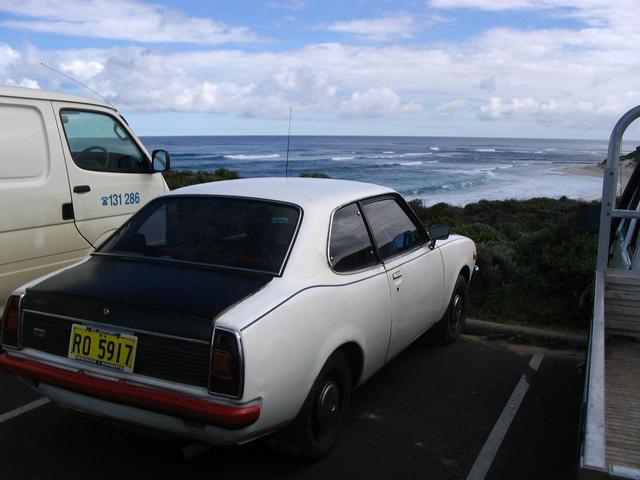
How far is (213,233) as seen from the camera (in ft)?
11.8

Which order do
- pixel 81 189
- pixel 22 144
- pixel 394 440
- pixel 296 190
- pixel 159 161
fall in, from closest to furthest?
pixel 394 440 < pixel 296 190 < pixel 22 144 < pixel 81 189 < pixel 159 161

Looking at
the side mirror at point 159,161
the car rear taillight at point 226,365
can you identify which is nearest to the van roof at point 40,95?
the side mirror at point 159,161

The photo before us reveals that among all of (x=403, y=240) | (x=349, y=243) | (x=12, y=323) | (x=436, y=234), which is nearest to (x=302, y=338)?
(x=349, y=243)

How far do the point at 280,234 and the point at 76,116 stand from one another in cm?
290

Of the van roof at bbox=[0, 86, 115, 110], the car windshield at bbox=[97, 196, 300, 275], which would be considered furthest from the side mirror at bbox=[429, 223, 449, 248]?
the van roof at bbox=[0, 86, 115, 110]

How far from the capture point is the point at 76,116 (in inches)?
211

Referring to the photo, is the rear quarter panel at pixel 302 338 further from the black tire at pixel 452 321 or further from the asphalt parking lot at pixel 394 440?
the black tire at pixel 452 321

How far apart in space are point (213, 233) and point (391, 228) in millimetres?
1438

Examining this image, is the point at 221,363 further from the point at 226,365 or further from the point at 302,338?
the point at 302,338

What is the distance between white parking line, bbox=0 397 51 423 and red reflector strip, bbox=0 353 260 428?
0.98 meters

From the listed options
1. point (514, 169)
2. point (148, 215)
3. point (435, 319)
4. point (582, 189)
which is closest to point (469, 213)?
point (435, 319)

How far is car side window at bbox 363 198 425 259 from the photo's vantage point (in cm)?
418

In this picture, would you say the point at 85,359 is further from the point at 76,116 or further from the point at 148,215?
the point at 76,116

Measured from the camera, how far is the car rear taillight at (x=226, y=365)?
267 cm
